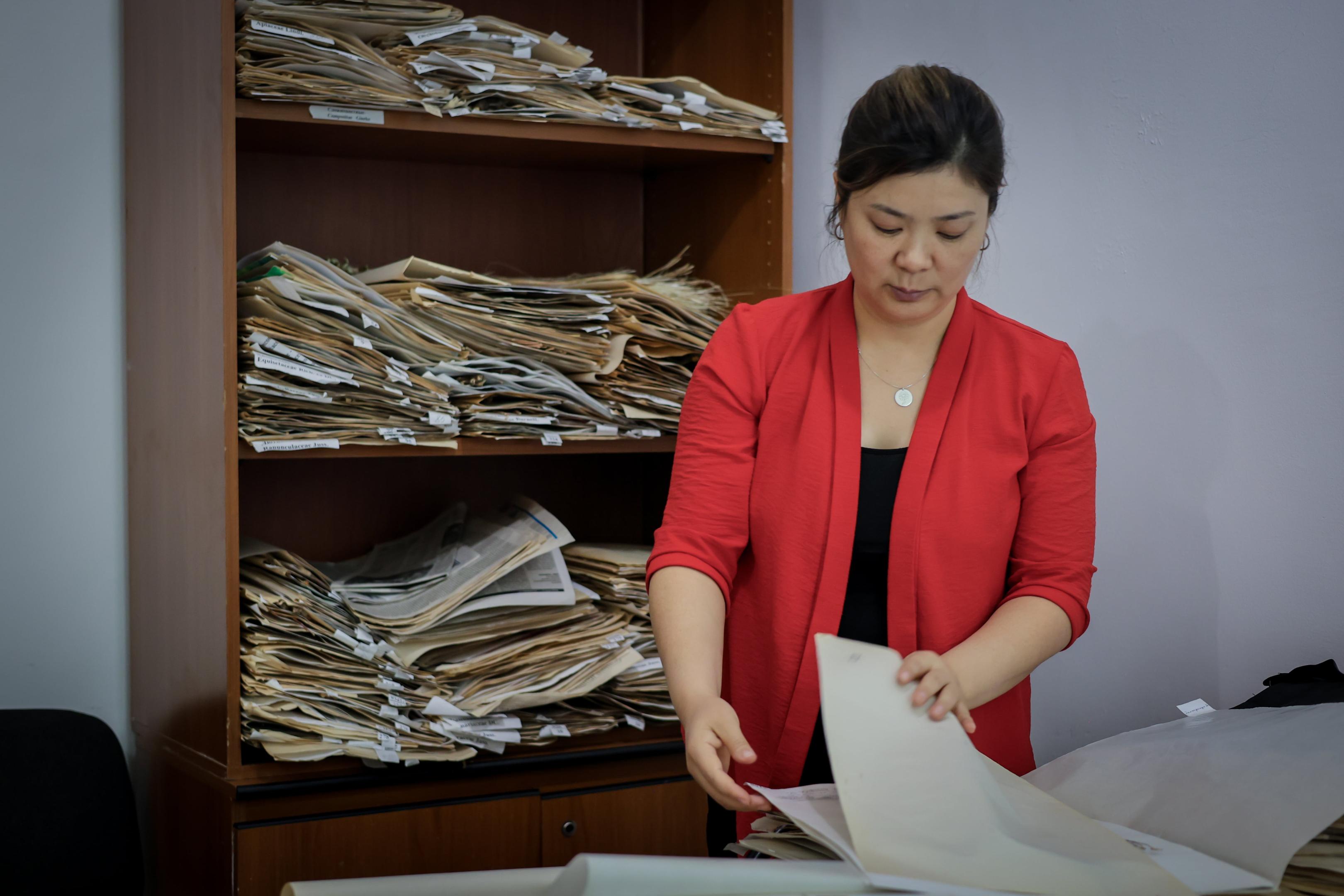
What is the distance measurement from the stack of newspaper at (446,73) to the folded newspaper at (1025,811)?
119cm

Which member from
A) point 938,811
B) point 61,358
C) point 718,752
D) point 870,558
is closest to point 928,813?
point 938,811

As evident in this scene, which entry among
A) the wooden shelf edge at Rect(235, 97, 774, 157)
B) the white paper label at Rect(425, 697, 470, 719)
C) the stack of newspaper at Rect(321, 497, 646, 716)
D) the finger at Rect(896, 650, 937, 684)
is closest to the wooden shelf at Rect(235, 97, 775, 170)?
the wooden shelf edge at Rect(235, 97, 774, 157)

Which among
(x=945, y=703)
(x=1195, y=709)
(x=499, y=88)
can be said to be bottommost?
(x=1195, y=709)

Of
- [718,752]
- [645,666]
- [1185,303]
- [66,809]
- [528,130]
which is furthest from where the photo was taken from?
[645,666]

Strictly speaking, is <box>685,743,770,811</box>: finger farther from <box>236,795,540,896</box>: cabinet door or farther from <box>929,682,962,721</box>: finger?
<box>236,795,540,896</box>: cabinet door

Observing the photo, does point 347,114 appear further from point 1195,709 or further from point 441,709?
point 1195,709

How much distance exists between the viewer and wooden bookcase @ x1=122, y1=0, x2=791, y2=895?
1.61 metres

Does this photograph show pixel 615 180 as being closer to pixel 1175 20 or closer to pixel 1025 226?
pixel 1025 226

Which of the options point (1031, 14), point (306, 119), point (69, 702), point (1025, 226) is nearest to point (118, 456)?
point (69, 702)

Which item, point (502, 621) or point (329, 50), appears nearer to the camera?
point (329, 50)

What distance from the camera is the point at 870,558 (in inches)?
45.8

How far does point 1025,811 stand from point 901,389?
1.64 feet

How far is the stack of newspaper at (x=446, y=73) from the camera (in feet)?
5.20

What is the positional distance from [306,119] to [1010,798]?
4.38 feet
